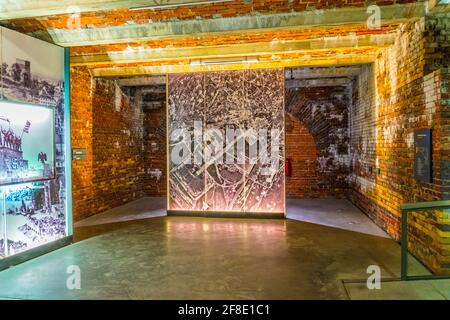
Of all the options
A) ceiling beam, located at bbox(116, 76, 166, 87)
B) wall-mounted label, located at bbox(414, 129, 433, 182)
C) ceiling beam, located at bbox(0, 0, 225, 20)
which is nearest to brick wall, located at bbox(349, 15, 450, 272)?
wall-mounted label, located at bbox(414, 129, 433, 182)

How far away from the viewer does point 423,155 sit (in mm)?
4141

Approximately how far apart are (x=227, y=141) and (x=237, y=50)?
2.04 m

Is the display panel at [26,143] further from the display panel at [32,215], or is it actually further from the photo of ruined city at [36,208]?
the display panel at [32,215]

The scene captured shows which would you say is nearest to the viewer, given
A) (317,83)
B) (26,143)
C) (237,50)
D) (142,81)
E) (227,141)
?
(26,143)

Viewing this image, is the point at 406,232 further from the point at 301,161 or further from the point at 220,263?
the point at 301,161

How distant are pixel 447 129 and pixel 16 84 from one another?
5211 mm

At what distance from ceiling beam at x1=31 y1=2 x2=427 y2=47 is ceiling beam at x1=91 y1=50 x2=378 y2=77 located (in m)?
2.17

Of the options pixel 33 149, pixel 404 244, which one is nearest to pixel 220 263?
pixel 404 244

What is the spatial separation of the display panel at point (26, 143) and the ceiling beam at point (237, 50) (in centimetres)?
194

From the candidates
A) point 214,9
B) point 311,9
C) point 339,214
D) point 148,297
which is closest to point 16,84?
point 214,9

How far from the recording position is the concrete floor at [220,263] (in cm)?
345

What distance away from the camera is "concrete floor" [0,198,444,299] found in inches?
136

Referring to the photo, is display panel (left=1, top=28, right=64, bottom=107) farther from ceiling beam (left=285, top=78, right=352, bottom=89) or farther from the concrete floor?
ceiling beam (left=285, top=78, right=352, bottom=89)

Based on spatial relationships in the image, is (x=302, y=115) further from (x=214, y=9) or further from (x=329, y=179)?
(x=214, y=9)
